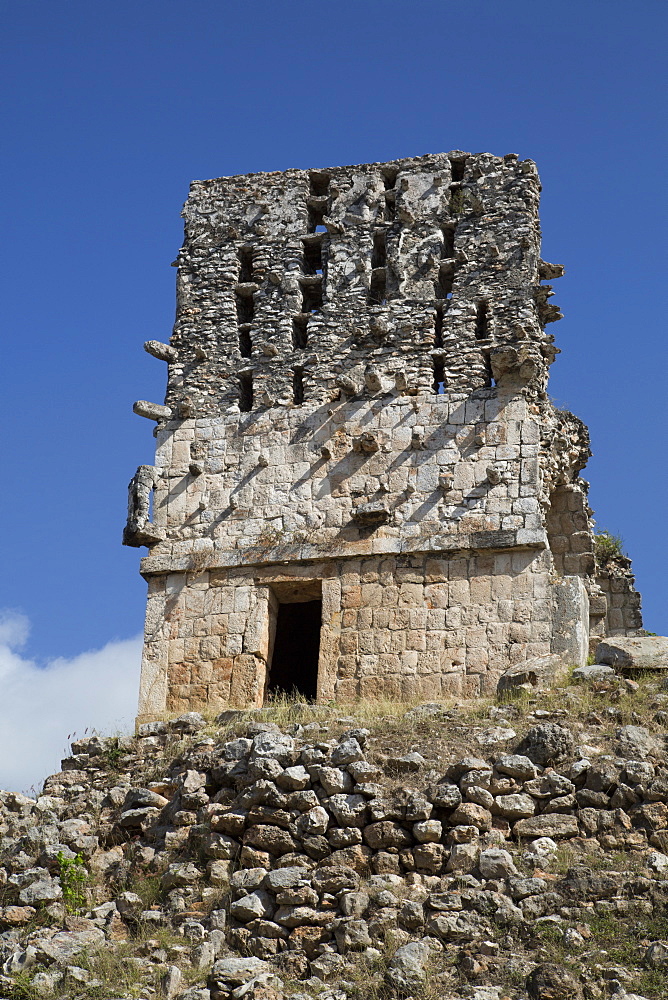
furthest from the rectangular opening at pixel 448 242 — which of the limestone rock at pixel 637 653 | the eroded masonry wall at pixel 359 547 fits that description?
the limestone rock at pixel 637 653

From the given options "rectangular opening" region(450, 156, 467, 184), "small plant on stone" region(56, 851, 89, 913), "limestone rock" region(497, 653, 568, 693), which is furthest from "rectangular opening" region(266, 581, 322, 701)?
"rectangular opening" region(450, 156, 467, 184)

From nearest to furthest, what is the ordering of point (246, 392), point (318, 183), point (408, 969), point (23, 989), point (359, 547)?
point (408, 969) → point (23, 989) → point (359, 547) → point (246, 392) → point (318, 183)

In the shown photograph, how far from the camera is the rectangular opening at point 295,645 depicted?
59.7 feet

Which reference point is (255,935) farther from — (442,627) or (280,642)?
(280,642)

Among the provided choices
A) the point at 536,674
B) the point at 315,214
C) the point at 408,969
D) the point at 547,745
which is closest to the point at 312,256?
the point at 315,214

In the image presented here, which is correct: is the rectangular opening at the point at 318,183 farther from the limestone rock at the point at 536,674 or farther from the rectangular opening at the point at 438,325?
the limestone rock at the point at 536,674

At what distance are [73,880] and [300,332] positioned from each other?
8.70m

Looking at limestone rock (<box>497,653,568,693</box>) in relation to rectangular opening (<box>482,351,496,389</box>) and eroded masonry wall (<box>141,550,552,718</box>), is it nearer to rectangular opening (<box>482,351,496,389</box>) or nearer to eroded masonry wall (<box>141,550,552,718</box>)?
eroded masonry wall (<box>141,550,552,718</box>)

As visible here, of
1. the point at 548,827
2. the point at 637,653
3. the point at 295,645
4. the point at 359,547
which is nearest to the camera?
the point at 548,827

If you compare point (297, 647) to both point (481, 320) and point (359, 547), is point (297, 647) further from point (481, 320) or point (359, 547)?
point (481, 320)

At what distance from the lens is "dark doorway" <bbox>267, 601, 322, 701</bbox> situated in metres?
18.8

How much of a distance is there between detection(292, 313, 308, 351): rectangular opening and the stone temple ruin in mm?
30

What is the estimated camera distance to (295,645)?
762 inches

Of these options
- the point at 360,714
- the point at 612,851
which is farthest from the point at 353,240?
the point at 612,851
